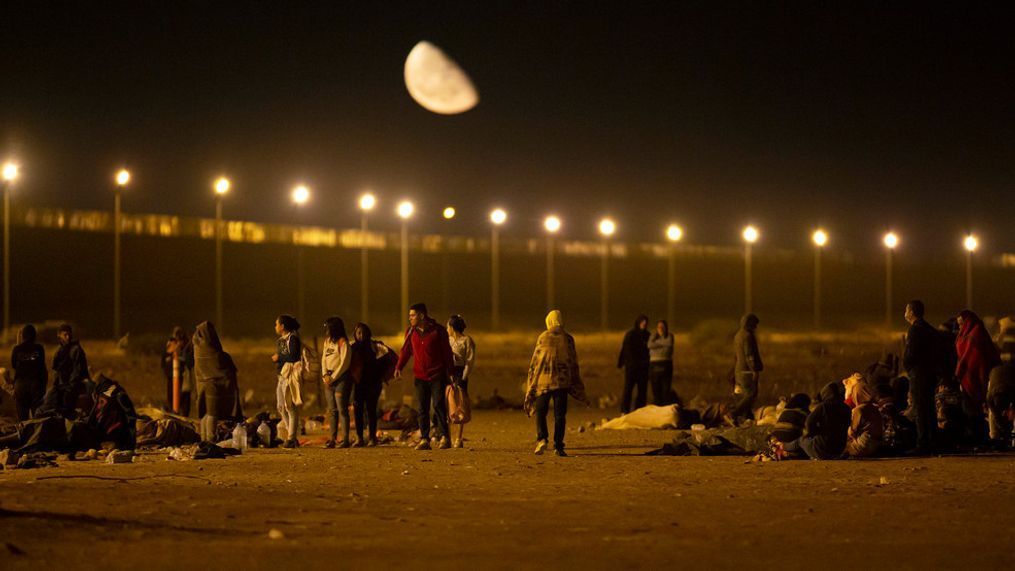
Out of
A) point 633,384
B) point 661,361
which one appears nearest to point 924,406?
point 661,361

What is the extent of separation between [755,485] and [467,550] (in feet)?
15.4

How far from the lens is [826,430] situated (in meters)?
14.7

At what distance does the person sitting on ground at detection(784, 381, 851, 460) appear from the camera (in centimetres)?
1466

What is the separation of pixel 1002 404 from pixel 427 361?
7.23 metres

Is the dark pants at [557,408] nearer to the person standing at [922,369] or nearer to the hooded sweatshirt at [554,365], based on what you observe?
the hooded sweatshirt at [554,365]

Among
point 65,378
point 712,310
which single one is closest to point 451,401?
point 65,378

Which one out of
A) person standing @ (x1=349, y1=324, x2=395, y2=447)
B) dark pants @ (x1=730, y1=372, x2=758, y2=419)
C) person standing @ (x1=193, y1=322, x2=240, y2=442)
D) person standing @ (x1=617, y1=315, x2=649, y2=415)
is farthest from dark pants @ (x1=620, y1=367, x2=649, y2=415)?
person standing @ (x1=193, y1=322, x2=240, y2=442)

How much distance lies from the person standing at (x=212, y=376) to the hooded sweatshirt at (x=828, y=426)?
7209 millimetres

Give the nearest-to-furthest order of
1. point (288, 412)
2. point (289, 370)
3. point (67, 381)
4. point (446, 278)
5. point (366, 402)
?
point (67, 381) → point (289, 370) → point (288, 412) → point (366, 402) → point (446, 278)

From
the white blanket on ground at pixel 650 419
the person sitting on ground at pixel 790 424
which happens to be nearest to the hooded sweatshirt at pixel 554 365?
the person sitting on ground at pixel 790 424

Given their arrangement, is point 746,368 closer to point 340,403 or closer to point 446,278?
point 340,403

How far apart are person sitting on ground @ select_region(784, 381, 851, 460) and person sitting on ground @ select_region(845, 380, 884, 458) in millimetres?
193

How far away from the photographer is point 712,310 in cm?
12169

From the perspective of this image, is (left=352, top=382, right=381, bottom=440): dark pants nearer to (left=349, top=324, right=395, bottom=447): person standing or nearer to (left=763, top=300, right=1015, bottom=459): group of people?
(left=349, top=324, right=395, bottom=447): person standing
